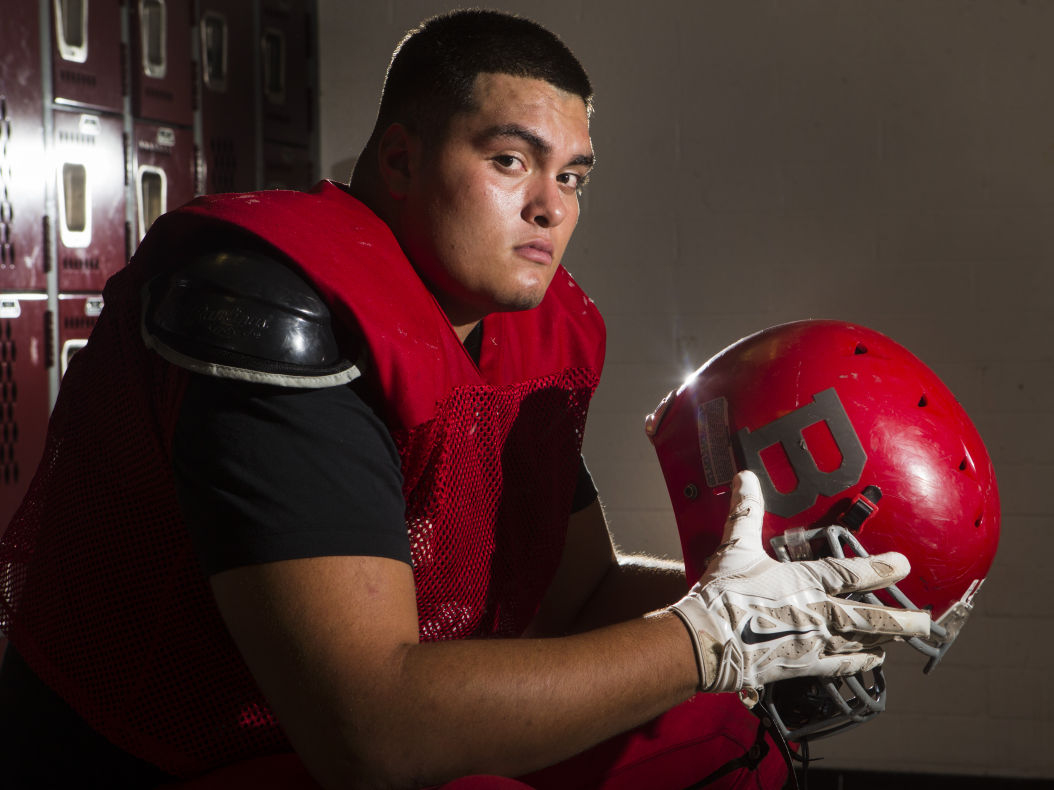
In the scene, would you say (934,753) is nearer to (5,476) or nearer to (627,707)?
(627,707)

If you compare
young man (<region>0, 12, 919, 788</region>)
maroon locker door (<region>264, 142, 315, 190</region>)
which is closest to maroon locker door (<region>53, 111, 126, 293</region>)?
maroon locker door (<region>264, 142, 315, 190</region>)

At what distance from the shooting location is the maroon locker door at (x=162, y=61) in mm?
2299

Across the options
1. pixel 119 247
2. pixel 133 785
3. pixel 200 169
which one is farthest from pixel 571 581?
pixel 200 169

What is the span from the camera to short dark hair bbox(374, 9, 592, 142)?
1260 millimetres

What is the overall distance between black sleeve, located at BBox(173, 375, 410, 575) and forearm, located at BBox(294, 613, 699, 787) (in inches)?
5.3

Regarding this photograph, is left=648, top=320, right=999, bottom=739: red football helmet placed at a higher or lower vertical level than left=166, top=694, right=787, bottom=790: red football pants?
higher

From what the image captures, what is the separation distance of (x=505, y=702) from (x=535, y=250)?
0.60 meters

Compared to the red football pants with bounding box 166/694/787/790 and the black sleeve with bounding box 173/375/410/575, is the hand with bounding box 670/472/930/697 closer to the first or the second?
the red football pants with bounding box 166/694/787/790

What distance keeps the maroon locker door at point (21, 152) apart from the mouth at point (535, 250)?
1.26 metres

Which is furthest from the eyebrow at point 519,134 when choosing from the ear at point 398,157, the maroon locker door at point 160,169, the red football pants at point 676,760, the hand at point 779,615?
the maroon locker door at point 160,169

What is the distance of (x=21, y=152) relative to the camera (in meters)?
1.95

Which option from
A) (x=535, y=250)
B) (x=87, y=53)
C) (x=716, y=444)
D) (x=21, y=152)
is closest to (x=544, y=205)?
(x=535, y=250)

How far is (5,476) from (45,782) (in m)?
1.09

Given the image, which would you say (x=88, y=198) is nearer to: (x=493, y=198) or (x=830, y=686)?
(x=493, y=198)
